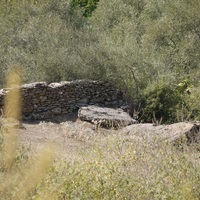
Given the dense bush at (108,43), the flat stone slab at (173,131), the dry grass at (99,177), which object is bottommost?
the dense bush at (108,43)

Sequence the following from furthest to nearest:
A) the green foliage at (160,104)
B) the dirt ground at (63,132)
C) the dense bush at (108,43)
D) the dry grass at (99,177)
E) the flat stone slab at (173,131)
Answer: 1. the dense bush at (108,43)
2. the green foliage at (160,104)
3. the dirt ground at (63,132)
4. the flat stone slab at (173,131)
5. the dry grass at (99,177)

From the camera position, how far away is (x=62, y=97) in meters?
15.5

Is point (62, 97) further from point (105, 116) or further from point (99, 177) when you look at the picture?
point (99, 177)

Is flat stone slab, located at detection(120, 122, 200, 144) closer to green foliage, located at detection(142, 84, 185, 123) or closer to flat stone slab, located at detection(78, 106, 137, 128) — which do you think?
flat stone slab, located at detection(78, 106, 137, 128)

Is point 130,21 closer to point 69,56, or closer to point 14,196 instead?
point 69,56

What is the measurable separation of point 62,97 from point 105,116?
6.13 feet

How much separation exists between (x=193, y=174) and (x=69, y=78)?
11539mm

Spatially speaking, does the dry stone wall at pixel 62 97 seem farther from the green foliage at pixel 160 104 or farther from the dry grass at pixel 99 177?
the dry grass at pixel 99 177

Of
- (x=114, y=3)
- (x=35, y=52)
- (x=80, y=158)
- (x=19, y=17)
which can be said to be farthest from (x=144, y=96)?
(x=114, y=3)

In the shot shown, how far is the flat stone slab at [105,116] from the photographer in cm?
1398

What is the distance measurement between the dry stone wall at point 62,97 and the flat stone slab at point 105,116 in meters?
0.88

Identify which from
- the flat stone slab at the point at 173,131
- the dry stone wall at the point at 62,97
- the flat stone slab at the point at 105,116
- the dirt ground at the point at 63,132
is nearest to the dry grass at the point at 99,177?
the flat stone slab at the point at 173,131

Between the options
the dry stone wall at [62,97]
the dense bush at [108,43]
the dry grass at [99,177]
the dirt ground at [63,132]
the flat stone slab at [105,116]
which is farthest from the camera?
the dense bush at [108,43]

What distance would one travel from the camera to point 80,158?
263 inches
